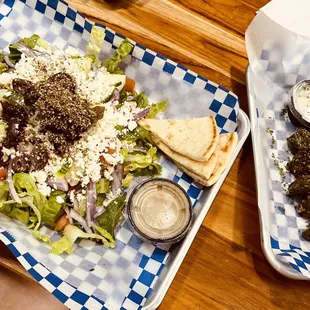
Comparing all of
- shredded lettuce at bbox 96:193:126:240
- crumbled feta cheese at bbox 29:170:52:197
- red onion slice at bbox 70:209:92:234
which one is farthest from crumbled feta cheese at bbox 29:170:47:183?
shredded lettuce at bbox 96:193:126:240

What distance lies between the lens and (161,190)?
2.38 metres

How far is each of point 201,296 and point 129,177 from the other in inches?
27.8

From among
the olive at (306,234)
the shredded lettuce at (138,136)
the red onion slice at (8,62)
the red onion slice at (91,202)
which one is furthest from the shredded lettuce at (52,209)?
the olive at (306,234)

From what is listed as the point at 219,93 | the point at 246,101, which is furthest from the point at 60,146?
the point at 246,101

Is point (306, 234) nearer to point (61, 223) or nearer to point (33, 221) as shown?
point (61, 223)

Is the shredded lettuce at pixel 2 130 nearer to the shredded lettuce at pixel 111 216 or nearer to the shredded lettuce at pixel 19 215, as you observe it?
the shredded lettuce at pixel 19 215

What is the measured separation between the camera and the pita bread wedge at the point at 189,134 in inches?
94.8

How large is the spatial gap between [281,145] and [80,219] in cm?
128

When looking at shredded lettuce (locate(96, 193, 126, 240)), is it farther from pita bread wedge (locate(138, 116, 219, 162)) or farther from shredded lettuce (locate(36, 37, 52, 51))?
shredded lettuce (locate(36, 37, 52, 51))

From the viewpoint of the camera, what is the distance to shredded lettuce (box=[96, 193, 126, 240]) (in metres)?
2.31

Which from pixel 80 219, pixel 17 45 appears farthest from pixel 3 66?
pixel 80 219

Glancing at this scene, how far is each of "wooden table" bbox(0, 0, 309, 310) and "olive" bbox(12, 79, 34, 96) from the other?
2.56 feet

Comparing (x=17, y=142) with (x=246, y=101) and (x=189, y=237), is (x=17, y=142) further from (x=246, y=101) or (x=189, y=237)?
(x=246, y=101)

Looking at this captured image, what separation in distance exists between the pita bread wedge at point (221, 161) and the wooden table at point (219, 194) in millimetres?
175
